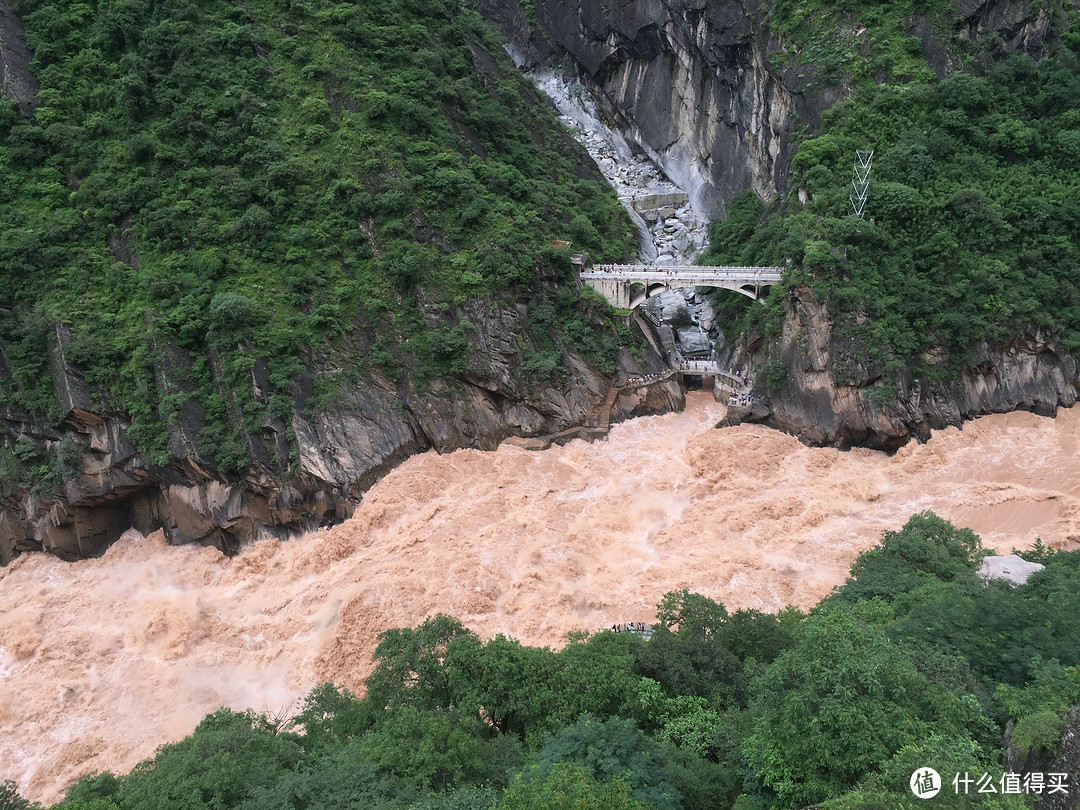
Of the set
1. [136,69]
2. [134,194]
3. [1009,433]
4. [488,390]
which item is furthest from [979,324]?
[136,69]

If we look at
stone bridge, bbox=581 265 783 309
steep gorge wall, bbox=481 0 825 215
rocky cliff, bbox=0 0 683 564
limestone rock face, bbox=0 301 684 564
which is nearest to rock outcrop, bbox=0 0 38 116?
rocky cliff, bbox=0 0 683 564

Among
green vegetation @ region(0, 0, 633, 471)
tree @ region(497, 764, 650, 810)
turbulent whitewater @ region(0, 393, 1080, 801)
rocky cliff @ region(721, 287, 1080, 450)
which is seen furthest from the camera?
rocky cliff @ region(721, 287, 1080, 450)

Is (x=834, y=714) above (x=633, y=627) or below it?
above

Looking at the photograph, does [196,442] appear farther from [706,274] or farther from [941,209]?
[941,209]

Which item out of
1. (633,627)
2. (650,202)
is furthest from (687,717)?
(650,202)

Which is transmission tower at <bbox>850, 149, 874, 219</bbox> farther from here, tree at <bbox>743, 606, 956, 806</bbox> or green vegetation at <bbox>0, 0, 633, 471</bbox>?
tree at <bbox>743, 606, 956, 806</bbox>

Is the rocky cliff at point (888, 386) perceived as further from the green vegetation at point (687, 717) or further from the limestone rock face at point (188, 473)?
the limestone rock face at point (188, 473)

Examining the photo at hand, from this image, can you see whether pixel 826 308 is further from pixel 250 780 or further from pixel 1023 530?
pixel 250 780
